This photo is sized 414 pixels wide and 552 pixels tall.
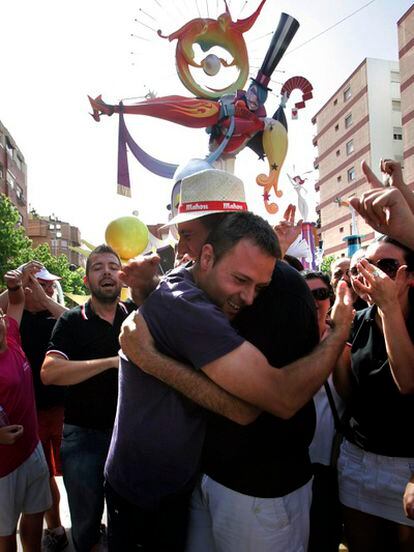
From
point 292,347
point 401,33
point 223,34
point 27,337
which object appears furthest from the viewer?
point 401,33

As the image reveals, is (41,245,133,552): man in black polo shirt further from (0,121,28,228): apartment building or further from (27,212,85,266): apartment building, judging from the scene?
(27,212,85,266): apartment building

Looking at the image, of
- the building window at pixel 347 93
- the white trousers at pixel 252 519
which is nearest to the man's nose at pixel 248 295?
the white trousers at pixel 252 519

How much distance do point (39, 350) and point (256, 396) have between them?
2.97 m

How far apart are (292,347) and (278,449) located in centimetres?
38

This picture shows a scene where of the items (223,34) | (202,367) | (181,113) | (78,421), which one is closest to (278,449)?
(202,367)

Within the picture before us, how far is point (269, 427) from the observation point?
4.95 ft

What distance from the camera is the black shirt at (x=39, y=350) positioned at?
3.70m

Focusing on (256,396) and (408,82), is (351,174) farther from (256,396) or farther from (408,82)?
(256,396)

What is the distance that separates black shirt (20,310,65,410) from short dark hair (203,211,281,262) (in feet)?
9.05

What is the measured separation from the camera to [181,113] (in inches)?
420

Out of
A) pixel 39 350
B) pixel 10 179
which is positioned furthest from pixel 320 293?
pixel 10 179

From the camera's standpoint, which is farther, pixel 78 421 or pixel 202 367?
pixel 78 421

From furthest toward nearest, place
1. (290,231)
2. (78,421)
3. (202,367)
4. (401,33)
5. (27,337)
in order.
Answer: (401,33), (27,337), (78,421), (290,231), (202,367)

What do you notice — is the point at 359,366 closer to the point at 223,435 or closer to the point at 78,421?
the point at 223,435
